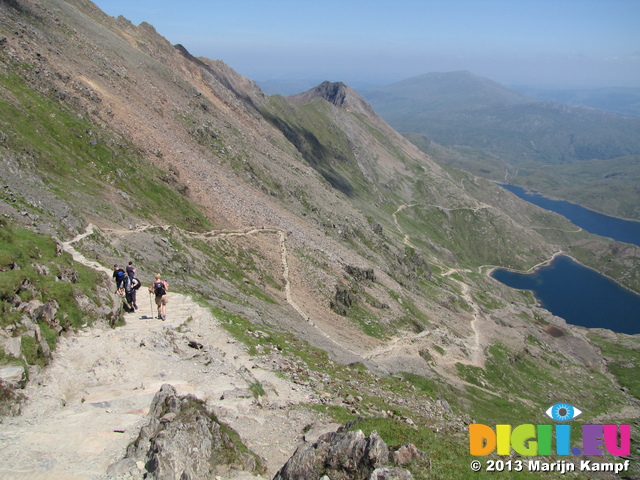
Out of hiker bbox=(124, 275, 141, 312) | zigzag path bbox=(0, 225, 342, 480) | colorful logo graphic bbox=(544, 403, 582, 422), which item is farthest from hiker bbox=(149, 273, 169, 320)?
colorful logo graphic bbox=(544, 403, 582, 422)

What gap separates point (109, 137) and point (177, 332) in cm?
5155

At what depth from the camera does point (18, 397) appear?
18172 millimetres

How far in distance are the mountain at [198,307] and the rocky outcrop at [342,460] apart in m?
0.47

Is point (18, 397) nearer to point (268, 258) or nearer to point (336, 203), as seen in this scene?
point (268, 258)

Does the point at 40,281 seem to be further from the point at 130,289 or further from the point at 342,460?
the point at 342,460

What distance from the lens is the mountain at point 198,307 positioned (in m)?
19.5

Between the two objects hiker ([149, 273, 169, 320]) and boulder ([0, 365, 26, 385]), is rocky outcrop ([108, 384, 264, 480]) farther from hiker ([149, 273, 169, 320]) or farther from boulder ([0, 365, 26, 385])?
hiker ([149, 273, 169, 320])

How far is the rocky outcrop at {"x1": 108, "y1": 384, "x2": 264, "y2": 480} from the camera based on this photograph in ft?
51.9

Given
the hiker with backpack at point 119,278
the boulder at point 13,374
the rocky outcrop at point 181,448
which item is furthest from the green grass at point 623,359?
the boulder at point 13,374

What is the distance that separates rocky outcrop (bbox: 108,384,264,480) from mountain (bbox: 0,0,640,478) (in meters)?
0.08

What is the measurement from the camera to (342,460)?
17625 millimetres

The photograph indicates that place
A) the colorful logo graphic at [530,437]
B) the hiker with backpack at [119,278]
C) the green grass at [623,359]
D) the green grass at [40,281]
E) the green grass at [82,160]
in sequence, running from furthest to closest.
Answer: the green grass at [623,359]
the green grass at [82,160]
the hiker with backpack at [119,278]
the colorful logo graphic at [530,437]
the green grass at [40,281]

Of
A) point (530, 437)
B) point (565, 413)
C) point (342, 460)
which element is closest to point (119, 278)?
point (342, 460)

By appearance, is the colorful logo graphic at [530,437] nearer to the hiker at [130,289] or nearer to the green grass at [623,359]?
the hiker at [130,289]
